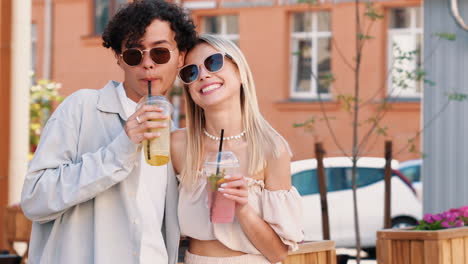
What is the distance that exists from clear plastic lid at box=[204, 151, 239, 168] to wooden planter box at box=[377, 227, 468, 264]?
247 centimetres

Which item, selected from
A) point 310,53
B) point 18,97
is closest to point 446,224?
point 18,97

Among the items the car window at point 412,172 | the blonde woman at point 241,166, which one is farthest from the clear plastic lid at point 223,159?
the car window at point 412,172

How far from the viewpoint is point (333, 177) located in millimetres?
13758

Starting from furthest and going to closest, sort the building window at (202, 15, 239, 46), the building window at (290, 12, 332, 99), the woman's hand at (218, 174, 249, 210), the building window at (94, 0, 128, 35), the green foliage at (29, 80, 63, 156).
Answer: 1. the building window at (94, 0, 128, 35)
2. the building window at (202, 15, 239, 46)
3. the building window at (290, 12, 332, 99)
4. the green foliage at (29, 80, 63, 156)
5. the woman's hand at (218, 174, 249, 210)

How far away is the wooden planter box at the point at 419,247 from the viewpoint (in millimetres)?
5254

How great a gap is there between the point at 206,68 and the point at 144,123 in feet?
1.58

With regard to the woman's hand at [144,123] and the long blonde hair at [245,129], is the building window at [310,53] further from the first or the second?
the woman's hand at [144,123]

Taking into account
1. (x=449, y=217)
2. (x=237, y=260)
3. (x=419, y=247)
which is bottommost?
(x=419, y=247)

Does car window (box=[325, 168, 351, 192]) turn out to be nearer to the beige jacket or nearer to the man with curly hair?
the man with curly hair

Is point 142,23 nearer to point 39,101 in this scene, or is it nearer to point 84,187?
point 84,187

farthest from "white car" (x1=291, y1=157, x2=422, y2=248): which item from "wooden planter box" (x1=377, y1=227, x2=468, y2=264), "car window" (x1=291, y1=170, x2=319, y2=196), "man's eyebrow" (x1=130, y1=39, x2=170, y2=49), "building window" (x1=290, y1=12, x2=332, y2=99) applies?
"man's eyebrow" (x1=130, y1=39, x2=170, y2=49)

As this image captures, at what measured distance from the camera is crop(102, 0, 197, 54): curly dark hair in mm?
3174

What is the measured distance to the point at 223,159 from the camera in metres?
3.03

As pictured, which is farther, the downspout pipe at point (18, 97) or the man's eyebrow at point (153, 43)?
the downspout pipe at point (18, 97)
